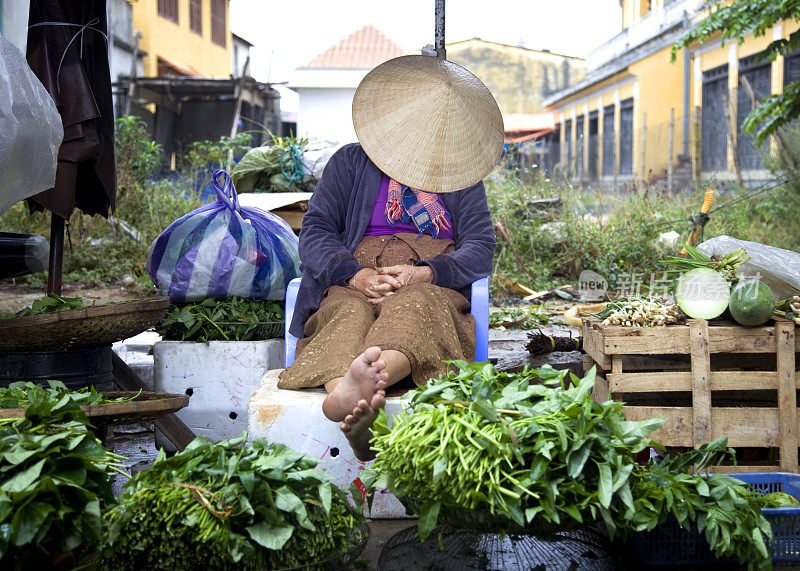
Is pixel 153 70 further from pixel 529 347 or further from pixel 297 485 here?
pixel 297 485

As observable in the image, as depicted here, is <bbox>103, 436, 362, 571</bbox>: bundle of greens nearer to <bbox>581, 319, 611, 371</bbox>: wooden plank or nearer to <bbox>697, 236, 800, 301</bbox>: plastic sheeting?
<bbox>581, 319, 611, 371</bbox>: wooden plank

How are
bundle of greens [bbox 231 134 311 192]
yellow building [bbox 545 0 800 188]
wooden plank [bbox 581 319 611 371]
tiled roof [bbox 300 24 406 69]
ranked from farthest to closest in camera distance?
tiled roof [bbox 300 24 406 69] < yellow building [bbox 545 0 800 188] < bundle of greens [bbox 231 134 311 192] < wooden plank [bbox 581 319 611 371]

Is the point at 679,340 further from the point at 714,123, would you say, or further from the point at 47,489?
the point at 714,123

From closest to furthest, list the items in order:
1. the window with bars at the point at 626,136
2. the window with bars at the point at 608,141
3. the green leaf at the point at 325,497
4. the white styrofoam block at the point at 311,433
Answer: the green leaf at the point at 325,497 → the white styrofoam block at the point at 311,433 → the window with bars at the point at 626,136 → the window with bars at the point at 608,141

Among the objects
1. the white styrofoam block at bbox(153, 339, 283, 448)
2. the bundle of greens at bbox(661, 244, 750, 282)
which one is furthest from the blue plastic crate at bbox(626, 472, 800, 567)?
the white styrofoam block at bbox(153, 339, 283, 448)

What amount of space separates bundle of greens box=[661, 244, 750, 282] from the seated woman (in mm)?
760

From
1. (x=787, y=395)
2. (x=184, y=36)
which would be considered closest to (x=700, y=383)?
(x=787, y=395)

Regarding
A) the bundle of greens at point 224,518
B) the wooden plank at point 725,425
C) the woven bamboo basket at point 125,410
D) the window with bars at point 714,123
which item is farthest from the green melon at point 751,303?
the window with bars at point 714,123

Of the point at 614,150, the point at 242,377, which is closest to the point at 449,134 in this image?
the point at 242,377

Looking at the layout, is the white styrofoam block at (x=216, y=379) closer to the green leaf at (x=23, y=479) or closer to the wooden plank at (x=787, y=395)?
the green leaf at (x=23, y=479)

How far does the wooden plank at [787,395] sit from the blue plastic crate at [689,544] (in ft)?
2.04

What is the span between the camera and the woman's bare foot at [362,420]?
2.17m

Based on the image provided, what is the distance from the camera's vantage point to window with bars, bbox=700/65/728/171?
46.0 ft

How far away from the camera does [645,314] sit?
2.86 m
